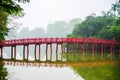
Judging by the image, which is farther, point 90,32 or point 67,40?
point 90,32

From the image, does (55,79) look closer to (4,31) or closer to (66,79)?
(66,79)

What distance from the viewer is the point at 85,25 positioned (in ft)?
240

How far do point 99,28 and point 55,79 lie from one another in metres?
46.3

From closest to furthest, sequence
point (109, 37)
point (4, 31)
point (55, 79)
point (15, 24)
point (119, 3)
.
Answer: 1. point (55, 79)
2. point (4, 31)
3. point (15, 24)
4. point (109, 37)
5. point (119, 3)

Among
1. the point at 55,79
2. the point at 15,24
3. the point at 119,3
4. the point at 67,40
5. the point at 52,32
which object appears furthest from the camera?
the point at 52,32

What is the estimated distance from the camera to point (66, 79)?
969 inches

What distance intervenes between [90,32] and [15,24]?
2801 centimetres

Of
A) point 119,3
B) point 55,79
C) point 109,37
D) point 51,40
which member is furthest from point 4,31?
point 119,3

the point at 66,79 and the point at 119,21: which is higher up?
the point at 119,21

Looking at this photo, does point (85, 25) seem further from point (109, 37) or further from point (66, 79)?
point (66, 79)

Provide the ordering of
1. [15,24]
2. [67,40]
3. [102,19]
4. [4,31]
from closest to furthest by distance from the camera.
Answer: [4,31]
[67,40]
[15,24]
[102,19]

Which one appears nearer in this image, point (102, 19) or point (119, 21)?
point (119, 21)

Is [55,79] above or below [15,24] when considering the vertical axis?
below

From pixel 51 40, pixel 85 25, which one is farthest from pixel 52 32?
pixel 51 40
